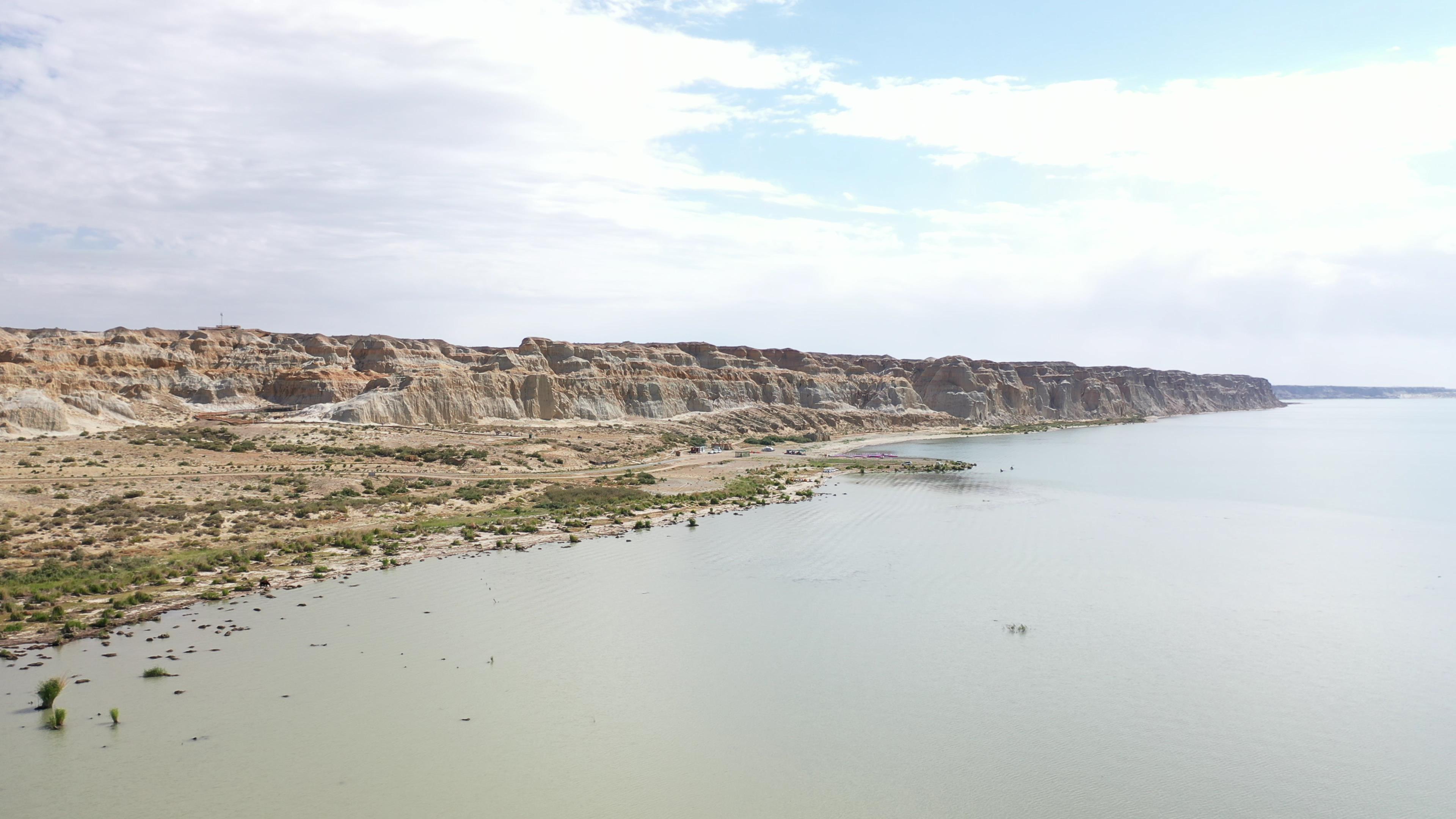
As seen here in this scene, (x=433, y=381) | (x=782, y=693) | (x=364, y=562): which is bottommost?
(x=782, y=693)

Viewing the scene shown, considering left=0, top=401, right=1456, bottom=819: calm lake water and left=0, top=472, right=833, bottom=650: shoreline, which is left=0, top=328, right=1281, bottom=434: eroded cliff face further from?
left=0, top=401, right=1456, bottom=819: calm lake water

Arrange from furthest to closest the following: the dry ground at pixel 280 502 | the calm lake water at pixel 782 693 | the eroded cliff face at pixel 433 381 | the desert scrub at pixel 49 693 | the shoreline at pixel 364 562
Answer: the eroded cliff face at pixel 433 381 → the dry ground at pixel 280 502 → the shoreline at pixel 364 562 → the desert scrub at pixel 49 693 → the calm lake water at pixel 782 693

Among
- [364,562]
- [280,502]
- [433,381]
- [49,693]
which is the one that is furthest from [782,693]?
[433,381]

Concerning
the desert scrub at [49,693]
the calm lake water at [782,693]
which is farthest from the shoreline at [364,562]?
the desert scrub at [49,693]

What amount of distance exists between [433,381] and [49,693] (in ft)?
229

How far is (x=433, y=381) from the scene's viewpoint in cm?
8281

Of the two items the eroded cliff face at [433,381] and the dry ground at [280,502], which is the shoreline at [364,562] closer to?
the dry ground at [280,502]

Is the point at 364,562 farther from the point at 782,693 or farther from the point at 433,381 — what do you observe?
the point at 433,381

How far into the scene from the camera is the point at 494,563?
2884 cm

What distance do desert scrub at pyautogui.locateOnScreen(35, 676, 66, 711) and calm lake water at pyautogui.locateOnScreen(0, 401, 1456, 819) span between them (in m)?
Result: 0.38

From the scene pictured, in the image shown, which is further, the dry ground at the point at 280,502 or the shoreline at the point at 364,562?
the dry ground at the point at 280,502

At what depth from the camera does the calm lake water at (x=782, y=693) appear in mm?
13422

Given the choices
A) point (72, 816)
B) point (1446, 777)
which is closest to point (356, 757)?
point (72, 816)

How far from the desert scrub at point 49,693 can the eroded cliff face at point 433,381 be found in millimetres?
50635
